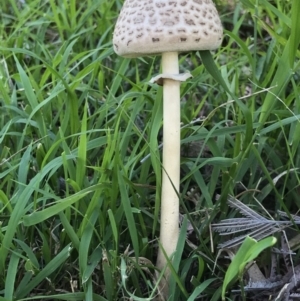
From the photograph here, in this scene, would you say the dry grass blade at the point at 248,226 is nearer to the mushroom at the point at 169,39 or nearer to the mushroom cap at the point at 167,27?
the mushroom at the point at 169,39

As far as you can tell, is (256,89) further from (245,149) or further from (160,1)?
(160,1)

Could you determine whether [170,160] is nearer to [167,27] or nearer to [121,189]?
[121,189]

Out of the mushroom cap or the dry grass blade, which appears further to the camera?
the dry grass blade

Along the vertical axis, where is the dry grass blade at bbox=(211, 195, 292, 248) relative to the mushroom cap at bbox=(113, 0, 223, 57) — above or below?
below

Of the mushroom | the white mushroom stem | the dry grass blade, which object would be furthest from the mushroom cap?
the dry grass blade

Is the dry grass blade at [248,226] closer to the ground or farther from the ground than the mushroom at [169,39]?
closer to the ground

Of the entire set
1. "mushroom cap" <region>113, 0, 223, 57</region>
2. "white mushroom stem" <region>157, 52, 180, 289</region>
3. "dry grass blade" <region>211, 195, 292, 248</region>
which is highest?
"mushroom cap" <region>113, 0, 223, 57</region>

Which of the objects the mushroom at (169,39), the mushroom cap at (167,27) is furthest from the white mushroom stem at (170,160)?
the mushroom cap at (167,27)

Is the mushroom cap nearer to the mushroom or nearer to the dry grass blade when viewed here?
the mushroom
